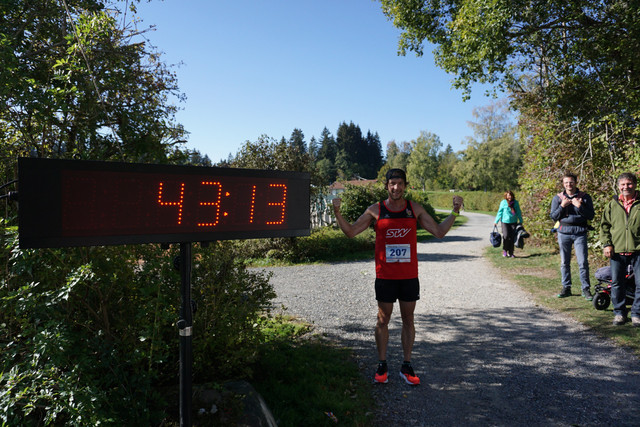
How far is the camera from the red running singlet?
13.2 feet

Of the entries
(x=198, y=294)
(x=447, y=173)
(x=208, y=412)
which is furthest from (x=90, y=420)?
(x=447, y=173)

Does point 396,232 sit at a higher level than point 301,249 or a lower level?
higher

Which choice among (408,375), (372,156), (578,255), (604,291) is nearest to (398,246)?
(408,375)

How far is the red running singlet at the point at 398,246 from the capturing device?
404cm

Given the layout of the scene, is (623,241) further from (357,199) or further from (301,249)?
(357,199)

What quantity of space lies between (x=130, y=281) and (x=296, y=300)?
5.19 meters

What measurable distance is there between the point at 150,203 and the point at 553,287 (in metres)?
8.78

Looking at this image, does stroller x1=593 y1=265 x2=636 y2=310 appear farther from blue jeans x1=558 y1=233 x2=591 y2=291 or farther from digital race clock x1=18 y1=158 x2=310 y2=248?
digital race clock x1=18 y1=158 x2=310 y2=248

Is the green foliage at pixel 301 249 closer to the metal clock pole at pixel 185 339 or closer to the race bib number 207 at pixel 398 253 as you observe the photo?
the race bib number 207 at pixel 398 253

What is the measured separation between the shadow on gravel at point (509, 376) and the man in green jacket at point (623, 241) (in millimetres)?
850

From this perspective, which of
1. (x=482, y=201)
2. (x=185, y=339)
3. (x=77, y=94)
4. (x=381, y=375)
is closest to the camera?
(x=185, y=339)

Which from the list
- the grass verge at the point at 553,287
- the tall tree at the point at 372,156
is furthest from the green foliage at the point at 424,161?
the grass verge at the point at 553,287

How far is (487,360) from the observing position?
188 inches

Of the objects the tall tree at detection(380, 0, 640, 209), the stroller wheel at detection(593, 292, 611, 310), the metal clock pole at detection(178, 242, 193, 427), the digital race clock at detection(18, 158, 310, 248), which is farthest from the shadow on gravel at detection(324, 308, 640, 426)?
the tall tree at detection(380, 0, 640, 209)
